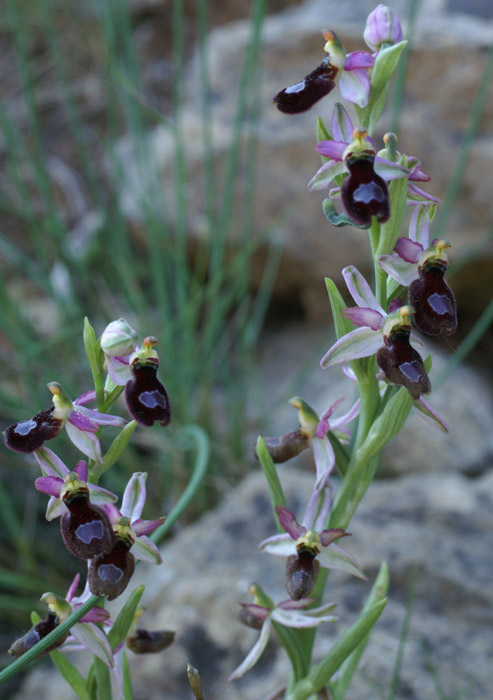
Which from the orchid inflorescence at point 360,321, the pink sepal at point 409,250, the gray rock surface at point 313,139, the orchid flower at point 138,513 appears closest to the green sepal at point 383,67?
the orchid inflorescence at point 360,321

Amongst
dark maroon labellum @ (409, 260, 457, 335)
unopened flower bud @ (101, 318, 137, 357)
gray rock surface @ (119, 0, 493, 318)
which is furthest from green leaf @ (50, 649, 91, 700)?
gray rock surface @ (119, 0, 493, 318)

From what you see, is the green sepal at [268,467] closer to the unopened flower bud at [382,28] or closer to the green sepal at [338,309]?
the green sepal at [338,309]

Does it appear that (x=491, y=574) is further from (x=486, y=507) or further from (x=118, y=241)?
(x=118, y=241)

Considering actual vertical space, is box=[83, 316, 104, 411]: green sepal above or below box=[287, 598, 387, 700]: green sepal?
above

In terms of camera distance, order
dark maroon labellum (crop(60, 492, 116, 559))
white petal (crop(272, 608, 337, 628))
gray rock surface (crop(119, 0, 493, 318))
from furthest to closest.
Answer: gray rock surface (crop(119, 0, 493, 318)), white petal (crop(272, 608, 337, 628)), dark maroon labellum (crop(60, 492, 116, 559))

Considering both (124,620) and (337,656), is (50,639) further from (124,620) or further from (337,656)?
(337,656)

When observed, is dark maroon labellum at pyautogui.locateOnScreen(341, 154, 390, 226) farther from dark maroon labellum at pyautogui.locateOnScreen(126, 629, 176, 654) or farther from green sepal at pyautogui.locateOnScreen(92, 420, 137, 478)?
dark maroon labellum at pyautogui.locateOnScreen(126, 629, 176, 654)

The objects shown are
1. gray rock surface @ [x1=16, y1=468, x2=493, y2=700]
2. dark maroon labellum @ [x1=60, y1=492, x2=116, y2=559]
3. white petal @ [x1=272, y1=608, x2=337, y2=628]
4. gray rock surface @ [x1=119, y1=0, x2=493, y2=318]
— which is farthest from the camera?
gray rock surface @ [x1=119, y1=0, x2=493, y2=318]

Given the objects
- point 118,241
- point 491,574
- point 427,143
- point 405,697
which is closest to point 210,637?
point 405,697
